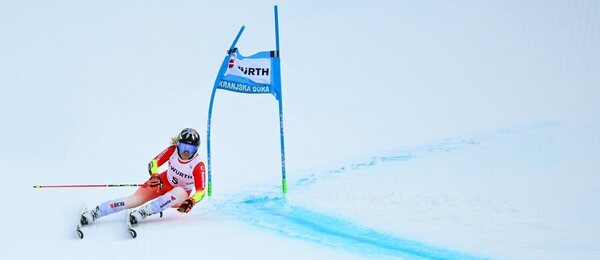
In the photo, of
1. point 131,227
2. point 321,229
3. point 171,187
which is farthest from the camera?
point 171,187

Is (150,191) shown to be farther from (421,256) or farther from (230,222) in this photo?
(421,256)

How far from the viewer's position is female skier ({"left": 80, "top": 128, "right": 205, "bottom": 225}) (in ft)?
21.2

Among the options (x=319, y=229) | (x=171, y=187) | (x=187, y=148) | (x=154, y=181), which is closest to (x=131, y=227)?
(x=154, y=181)

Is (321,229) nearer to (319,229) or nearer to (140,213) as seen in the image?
(319,229)

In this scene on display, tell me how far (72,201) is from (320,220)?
230 centimetres

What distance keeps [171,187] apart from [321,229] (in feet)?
4.46

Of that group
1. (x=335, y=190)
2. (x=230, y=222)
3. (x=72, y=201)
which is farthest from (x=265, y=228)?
(x=72, y=201)

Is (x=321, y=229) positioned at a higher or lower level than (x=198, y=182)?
lower

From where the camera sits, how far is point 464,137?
384 inches

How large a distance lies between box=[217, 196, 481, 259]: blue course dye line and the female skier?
0.55 meters

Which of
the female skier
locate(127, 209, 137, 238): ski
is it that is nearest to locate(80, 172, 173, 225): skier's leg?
the female skier

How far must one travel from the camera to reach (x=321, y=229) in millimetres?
6578

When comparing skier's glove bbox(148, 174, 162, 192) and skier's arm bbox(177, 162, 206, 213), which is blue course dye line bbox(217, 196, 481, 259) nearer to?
skier's arm bbox(177, 162, 206, 213)

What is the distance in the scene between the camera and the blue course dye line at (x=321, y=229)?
6082 millimetres
